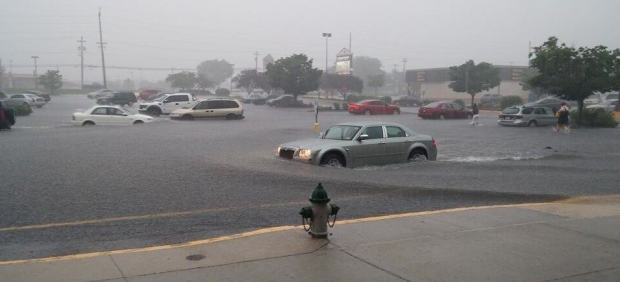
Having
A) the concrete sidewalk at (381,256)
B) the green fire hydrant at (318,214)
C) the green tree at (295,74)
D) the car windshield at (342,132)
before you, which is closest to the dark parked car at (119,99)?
the green tree at (295,74)

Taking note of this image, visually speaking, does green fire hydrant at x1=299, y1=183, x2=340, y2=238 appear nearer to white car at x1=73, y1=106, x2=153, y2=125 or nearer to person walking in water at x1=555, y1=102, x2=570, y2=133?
white car at x1=73, y1=106, x2=153, y2=125

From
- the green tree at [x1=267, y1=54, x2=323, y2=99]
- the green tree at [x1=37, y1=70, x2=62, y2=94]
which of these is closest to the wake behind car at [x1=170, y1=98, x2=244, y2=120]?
the green tree at [x1=267, y1=54, x2=323, y2=99]

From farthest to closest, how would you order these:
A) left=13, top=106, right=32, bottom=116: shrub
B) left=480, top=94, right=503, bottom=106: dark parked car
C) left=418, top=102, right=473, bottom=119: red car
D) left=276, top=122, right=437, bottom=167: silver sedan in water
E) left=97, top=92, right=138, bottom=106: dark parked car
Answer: left=480, top=94, right=503, bottom=106: dark parked car
left=97, top=92, right=138, bottom=106: dark parked car
left=418, top=102, right=473, bottom=119: red car
left=13, top=106, right=32, bottom=116: shrub
left=276, top=122, right=437, bottom=167: silver sedan in water

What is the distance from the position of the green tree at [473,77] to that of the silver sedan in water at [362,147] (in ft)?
148

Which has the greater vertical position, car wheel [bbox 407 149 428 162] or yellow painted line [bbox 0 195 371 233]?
car wheel [bbox 407 149 428 162]

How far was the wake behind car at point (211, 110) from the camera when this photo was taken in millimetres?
Result: 34969

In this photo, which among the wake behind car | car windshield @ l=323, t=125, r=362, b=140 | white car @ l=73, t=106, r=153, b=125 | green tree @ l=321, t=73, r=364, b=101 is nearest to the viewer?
car windshield @ l=323, t=125, r=362, b=140

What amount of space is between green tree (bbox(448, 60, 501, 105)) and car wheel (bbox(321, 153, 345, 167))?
47.2 metres

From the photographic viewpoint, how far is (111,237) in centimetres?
741

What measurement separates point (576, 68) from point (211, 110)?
22.0 m

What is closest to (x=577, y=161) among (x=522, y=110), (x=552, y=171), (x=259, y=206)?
(x=552, y=171)

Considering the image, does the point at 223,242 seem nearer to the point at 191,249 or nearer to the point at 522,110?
the point at 191,249

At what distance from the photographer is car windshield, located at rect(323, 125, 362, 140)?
14512 millimetres

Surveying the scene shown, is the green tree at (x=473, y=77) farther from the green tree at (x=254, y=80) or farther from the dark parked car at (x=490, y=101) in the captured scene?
the green tree at (x=254, y=80)
